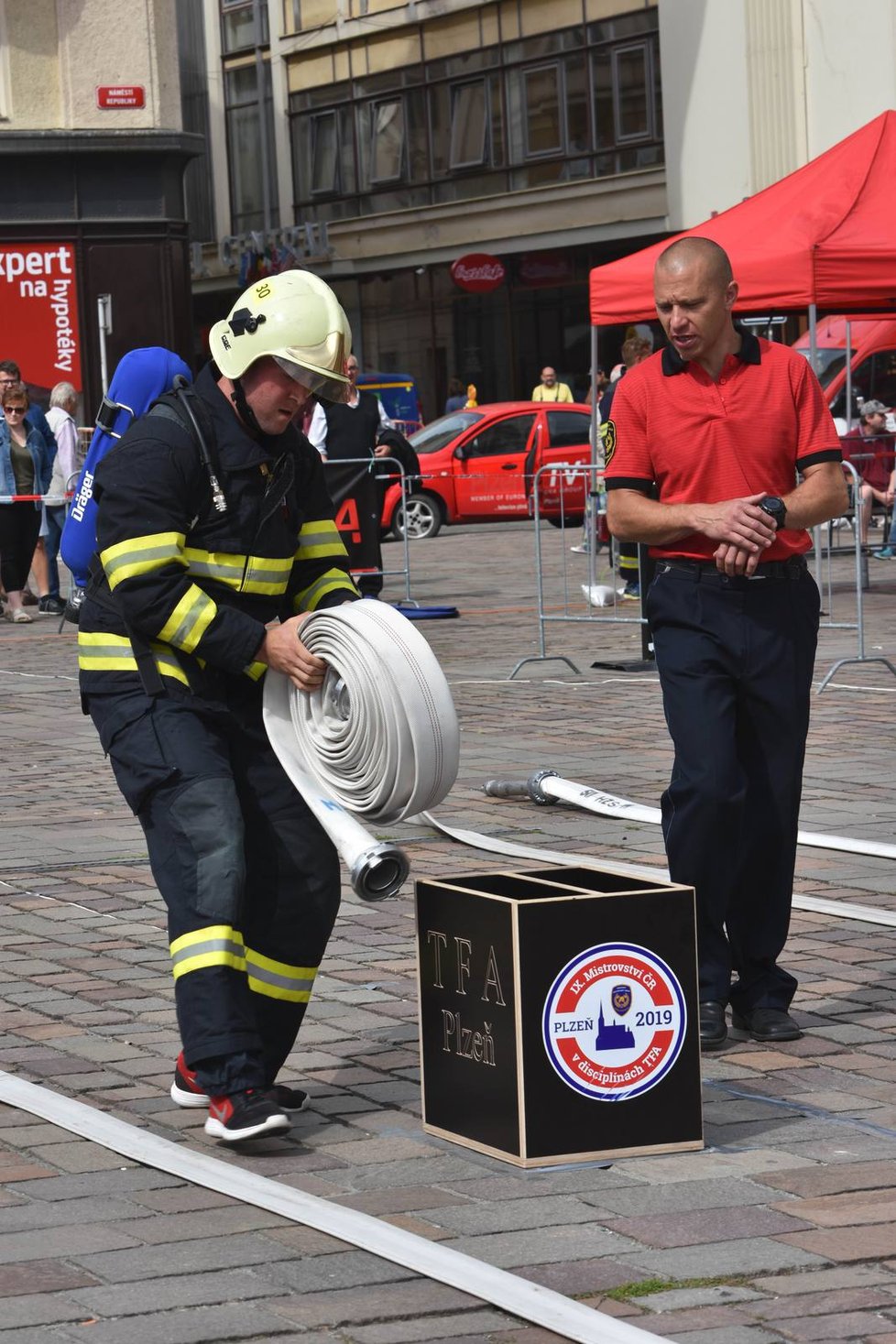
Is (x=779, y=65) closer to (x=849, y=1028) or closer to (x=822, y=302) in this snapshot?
(x=822, y=302)

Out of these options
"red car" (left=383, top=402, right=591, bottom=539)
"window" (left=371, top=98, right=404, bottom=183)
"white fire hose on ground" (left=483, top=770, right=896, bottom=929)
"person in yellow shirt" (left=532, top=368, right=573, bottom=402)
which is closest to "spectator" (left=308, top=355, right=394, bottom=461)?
"white fire hose on ground" (left=483, top=770, right=896, bottom=929)

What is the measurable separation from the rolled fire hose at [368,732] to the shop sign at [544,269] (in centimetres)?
3898

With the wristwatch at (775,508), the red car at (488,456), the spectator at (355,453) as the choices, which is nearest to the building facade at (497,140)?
the red car at (488,456)

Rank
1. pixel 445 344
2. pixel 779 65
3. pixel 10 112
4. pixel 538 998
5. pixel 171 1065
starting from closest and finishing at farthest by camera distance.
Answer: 1. pixel 538 998
2. pixel 171 1065
3. pixel 10 112
4. pixel 779 65
5. pixel 445 344

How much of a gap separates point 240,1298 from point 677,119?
125ft

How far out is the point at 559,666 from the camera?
14406mm

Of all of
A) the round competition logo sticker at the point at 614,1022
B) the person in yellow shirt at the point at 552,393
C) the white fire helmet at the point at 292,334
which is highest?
the person in yellow shirt at the point at 552,393

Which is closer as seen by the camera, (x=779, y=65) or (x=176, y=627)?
(x=176, y=627)

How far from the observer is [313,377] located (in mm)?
4902

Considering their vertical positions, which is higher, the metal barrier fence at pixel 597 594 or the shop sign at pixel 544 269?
the shop sign at pixel 544 269

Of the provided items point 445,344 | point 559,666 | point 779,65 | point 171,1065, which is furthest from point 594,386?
point 445,344

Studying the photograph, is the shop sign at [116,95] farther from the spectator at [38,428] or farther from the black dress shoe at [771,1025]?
the black dress shoe at [771,1025]

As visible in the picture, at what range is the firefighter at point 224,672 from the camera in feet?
15.9

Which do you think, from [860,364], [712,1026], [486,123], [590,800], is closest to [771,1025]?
[712,1026]
